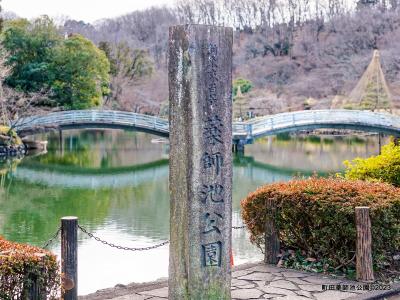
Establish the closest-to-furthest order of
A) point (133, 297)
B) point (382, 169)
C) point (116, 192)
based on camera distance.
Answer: point (133, 297) < point (382, 169) < point (116, 192)

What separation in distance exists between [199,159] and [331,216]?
68.6 inches

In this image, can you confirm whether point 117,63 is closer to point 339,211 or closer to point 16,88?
point 16,88

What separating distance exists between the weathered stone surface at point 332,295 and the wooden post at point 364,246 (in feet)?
1.20

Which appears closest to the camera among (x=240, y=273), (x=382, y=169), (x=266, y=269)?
(x=240, y=273)

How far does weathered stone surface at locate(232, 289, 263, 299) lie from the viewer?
5.37 metres

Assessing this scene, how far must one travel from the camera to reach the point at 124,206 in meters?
15.2

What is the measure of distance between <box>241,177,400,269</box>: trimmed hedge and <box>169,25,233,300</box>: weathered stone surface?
4.51 ft

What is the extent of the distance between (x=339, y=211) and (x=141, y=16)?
59048 millimetres

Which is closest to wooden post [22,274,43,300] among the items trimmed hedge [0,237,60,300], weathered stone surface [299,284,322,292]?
trimmed hedge [0,237,60,300]

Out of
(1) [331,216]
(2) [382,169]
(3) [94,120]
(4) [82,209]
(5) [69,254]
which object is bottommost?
(4) [82,209]

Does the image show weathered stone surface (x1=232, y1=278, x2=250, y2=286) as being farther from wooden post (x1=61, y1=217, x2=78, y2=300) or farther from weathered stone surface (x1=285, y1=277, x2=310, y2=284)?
wooden post (x1=61, y1=217, x2=78, y2=300)

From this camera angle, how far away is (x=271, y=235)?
251 inches

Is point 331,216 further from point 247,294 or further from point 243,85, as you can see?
point 243,85

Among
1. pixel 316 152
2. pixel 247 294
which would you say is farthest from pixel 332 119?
pixel 247 294
